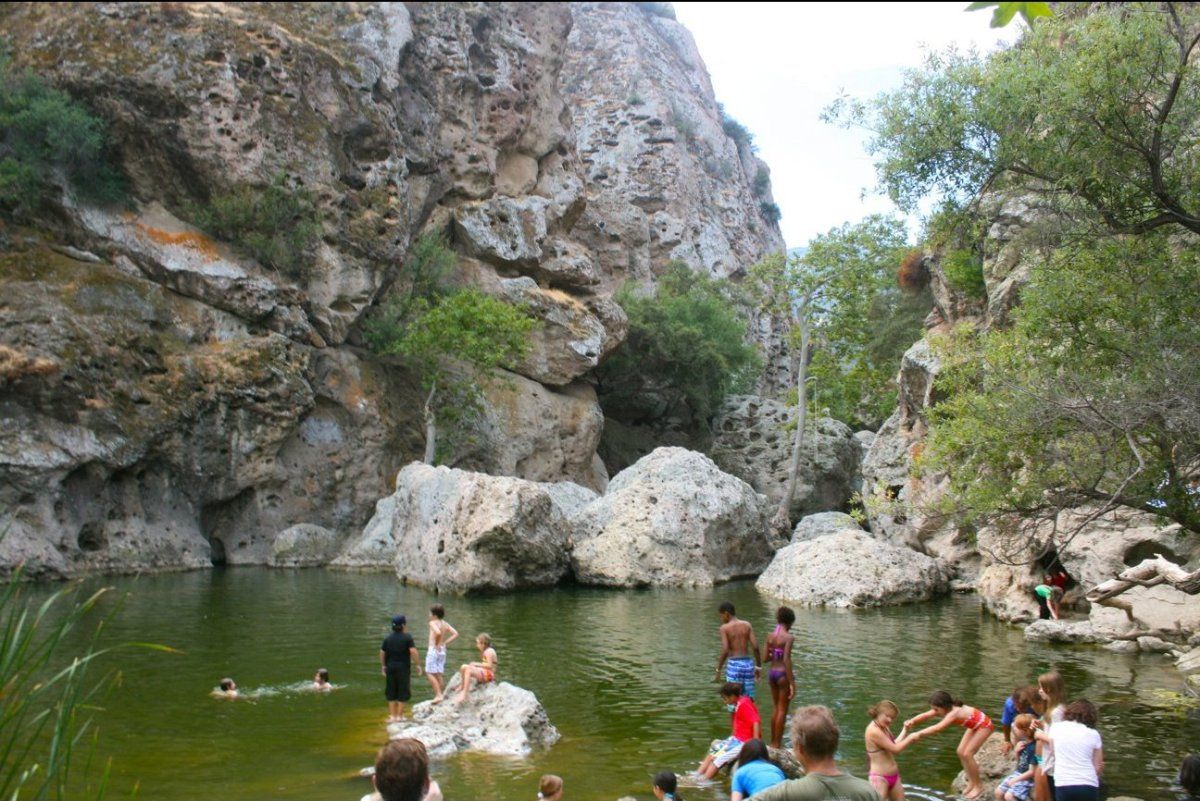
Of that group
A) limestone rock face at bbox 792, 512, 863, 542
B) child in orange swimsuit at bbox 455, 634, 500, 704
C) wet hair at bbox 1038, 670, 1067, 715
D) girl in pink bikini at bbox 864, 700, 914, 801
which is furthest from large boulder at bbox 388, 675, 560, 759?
limestone rock face at bbox 792, 512, 863, 542

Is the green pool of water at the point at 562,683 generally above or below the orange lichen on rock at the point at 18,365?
below

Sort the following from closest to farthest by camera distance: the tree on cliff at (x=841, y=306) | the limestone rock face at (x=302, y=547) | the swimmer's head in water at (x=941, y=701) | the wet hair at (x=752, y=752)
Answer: the wet hair at (x=752, y=752), the swimmer's head in water at (x=941, y=701), the limestone rock face at (x=302, y=547), the tree on cliff at (x=841, y=306)

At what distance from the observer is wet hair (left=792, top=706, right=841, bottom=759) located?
195 inches

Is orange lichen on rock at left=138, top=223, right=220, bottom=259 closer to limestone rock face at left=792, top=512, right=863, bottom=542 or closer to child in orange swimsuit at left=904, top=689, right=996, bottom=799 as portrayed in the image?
limestone rock face at left=792, top=512, right=863, bottom=542

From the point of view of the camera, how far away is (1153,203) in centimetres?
1277

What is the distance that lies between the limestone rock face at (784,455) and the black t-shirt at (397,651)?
29.3 metres

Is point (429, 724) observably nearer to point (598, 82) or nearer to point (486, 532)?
point (486, 532)

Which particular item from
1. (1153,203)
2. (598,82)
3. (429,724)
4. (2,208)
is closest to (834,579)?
(1153,203)

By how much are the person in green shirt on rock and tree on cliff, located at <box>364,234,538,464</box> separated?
29.3m

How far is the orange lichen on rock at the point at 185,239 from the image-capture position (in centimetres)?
3166

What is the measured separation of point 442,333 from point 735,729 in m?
26.1

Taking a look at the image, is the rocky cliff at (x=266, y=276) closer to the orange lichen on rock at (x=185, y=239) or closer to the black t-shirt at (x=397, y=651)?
the orange lichen on rock at (x=185, y=239)

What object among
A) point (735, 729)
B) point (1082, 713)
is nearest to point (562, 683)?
point (735, 729)

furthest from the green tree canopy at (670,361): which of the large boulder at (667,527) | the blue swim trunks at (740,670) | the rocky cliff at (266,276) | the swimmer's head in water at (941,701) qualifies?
the swimmer's head in water at (941,701)
